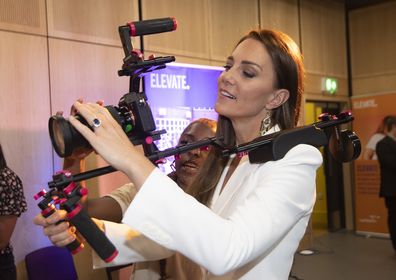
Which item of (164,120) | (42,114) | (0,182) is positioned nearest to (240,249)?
(0,182)

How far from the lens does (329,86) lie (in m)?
5.79

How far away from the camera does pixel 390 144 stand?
4.95m

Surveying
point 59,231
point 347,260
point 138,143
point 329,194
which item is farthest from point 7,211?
point 329,194

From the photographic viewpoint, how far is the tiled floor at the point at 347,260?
4.16 metres

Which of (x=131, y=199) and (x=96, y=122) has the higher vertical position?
(x=96, y=122)

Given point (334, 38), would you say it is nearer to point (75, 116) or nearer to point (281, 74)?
point (281, 74)

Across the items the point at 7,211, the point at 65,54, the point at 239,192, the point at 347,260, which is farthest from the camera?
the point at 347,260

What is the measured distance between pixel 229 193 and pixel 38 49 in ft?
7.34

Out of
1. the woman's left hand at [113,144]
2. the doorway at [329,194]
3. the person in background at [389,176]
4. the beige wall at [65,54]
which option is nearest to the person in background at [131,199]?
the woman's left hand at [113,144]

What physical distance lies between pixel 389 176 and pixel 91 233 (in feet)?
15.2

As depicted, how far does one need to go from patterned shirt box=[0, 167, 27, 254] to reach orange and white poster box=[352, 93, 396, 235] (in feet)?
14.5

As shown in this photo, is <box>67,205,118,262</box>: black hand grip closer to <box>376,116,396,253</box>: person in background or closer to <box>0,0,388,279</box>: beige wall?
<box>0,0,388,279</box>: beige wall

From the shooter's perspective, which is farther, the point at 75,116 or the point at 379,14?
the point at 379,14

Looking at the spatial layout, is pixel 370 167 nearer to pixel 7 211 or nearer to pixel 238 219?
pixel 7 211
